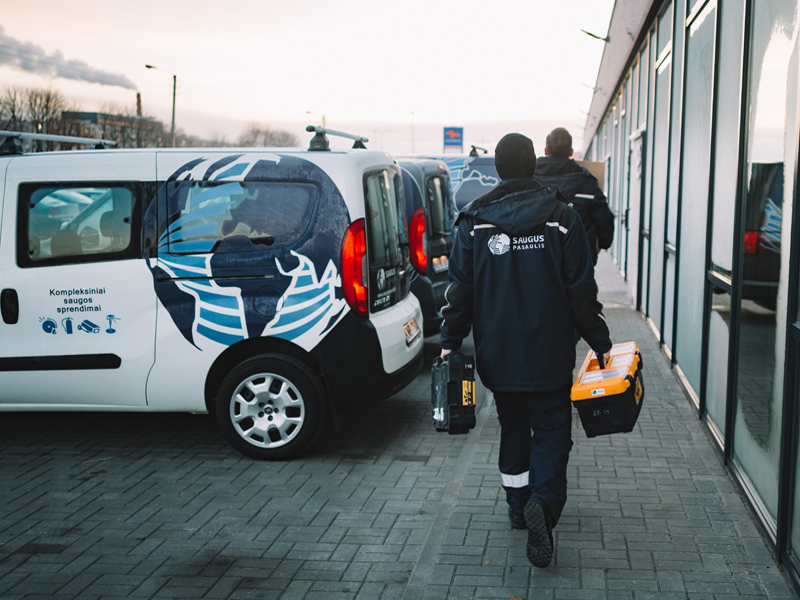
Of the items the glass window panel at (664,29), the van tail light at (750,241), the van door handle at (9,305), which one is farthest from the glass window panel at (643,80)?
the van door handle at (9,305)

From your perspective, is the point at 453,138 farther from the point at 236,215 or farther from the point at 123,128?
the point at 236,215

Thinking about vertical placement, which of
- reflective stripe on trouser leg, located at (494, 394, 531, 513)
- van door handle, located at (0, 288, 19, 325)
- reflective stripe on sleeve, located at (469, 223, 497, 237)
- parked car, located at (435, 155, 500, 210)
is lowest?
reflective stripe on trouser leg, located at (494, 394, 531, 513)

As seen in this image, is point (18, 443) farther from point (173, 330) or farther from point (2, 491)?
point (173, 330)

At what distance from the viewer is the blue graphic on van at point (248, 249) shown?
5.36 meters

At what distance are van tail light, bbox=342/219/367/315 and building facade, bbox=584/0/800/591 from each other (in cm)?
222

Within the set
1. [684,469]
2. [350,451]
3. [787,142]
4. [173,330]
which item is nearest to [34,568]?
[173,330]

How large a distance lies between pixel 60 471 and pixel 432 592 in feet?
9.80

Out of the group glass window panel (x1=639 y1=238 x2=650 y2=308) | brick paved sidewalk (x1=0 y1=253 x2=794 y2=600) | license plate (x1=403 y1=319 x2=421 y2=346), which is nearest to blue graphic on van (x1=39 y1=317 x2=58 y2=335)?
brick paved sidewalk (x1=0 y1=253 x2=794 y2=600)

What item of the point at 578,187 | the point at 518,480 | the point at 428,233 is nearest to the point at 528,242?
the point at 518,480

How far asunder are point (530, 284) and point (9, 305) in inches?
143

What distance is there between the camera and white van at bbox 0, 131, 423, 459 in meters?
5.38

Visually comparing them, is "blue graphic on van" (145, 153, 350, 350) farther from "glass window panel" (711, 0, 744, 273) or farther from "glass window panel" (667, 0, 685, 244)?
"glass window panel" (667, 0, 685, 244)

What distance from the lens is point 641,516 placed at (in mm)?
4301

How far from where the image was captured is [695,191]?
653 cm
